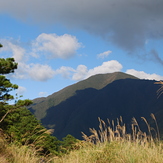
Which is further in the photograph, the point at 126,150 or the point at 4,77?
the point at 4,77

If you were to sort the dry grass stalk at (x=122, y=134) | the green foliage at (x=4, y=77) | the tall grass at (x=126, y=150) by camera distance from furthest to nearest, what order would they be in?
the green foliage at (x=4, y=77) → the dry grass stalk at (x=122, y=134) → the tall grass at (x=126, y=150)

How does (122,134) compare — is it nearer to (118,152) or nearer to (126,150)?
(126,150)

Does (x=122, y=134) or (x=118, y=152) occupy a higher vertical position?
(x=122, y=134)

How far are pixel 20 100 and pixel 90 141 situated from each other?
40.0ft

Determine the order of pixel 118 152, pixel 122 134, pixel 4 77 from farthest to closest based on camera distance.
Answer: pixel 4 77, pixel 122 134, pixel 118 152

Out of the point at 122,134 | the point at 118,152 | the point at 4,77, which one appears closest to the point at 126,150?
the point at 118,152

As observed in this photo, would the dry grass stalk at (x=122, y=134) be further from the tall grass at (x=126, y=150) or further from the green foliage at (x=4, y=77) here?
the green foliage at (x=4, y=77)

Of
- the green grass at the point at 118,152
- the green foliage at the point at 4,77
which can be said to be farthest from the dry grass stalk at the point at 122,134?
the green foliage at the point at 4,77

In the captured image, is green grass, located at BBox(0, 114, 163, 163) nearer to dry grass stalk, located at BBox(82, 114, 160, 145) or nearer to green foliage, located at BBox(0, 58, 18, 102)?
dry grass stalk, located at BBox(82, 114, 160, 145)

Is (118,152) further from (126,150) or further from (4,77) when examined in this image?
(4,77)

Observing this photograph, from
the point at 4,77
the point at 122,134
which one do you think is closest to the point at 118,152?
the point at 122,134

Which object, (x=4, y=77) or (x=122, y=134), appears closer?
(x=122, y=134)

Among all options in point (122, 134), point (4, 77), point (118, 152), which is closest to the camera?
point (118, 152)

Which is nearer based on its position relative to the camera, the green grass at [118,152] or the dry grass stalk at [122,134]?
the green grass at [118,152]
